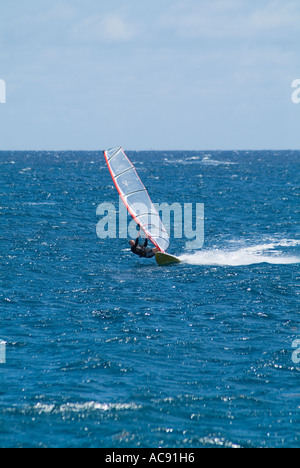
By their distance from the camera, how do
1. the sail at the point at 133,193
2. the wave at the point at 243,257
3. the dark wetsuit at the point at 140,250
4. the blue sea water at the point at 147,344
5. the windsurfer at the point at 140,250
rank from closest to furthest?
the blue sea water at the point at 147,344 → the windsurfer at the point at 140,250 → the dark wetsuit at the point at 140,250 → the sail at the point at 133,193 → the wave at the point at 243,257

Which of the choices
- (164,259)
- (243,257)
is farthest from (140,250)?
(243,257)

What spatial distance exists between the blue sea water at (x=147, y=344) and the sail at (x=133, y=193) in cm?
235

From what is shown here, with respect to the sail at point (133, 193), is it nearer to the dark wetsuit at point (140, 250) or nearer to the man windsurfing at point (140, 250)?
the man windsurfing at point (140, 250)

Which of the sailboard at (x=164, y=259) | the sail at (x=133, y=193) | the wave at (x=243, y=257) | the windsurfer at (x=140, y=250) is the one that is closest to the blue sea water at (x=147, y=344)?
the wave at (x=243, y=257)

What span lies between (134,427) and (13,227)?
33740 millimetres

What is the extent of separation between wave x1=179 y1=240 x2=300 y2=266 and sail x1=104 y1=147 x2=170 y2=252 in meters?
2.79

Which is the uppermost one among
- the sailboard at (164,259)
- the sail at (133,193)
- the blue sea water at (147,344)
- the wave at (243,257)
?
the sail at (133,193)

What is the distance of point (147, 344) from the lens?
68.5ft

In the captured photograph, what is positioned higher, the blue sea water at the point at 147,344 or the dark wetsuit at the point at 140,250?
the dark wetsuit at the point at 140,250

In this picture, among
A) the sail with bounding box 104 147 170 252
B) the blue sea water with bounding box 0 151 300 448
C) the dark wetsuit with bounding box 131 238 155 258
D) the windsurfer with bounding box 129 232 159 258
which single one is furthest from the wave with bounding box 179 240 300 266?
the dark wetsuit with bounding box 131 238 155 258

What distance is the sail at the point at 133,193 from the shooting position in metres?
34.6

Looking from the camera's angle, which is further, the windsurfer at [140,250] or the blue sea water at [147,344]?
the windsurfer at [140,250]

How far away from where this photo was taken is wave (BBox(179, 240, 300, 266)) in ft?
115

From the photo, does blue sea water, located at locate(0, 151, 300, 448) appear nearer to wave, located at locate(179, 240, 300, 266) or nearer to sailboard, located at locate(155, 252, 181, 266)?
wave, located at locate(179, 240, 300, 266)
